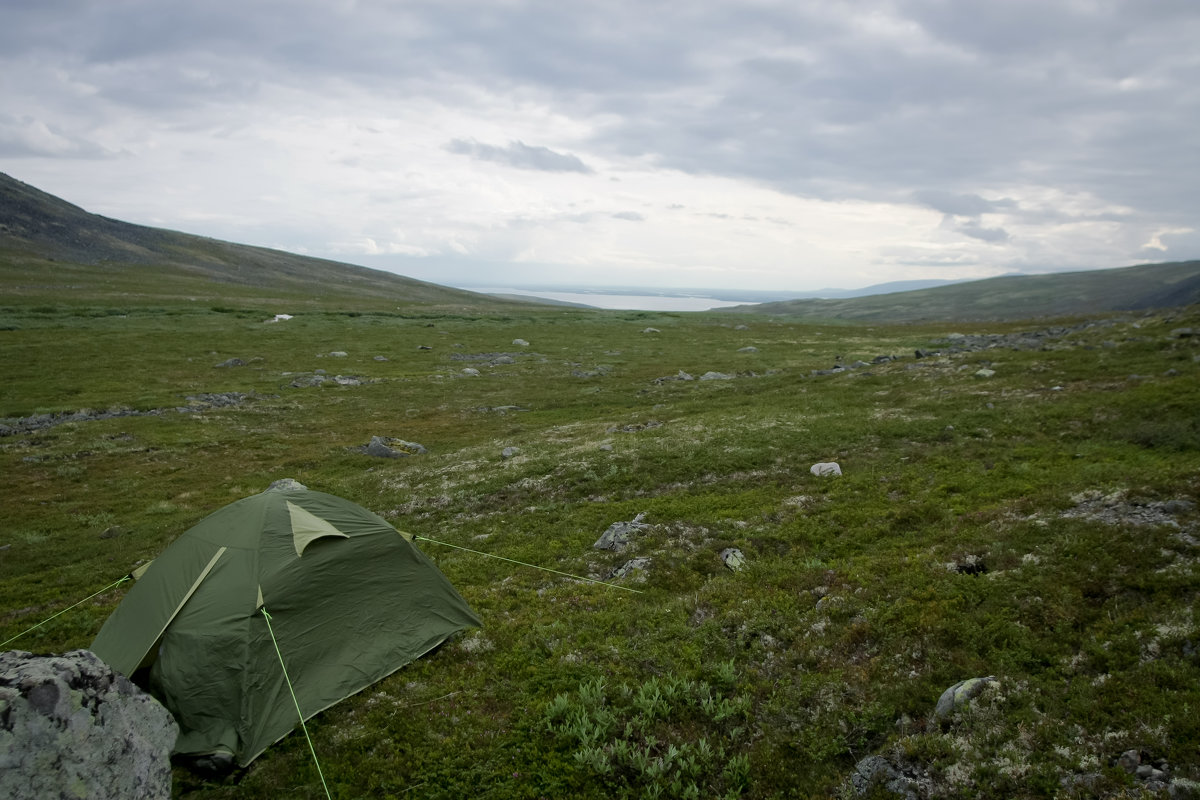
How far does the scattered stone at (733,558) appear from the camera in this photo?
15.3m

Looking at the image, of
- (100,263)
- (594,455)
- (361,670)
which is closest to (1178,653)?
(361,670)

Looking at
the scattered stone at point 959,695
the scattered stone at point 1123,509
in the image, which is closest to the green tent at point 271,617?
the scattered stone at point 959,695

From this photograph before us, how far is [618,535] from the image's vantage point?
18109 mm

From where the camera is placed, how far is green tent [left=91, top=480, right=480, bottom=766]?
10.6m

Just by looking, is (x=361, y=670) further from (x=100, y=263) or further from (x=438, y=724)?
(x=100, y=263)

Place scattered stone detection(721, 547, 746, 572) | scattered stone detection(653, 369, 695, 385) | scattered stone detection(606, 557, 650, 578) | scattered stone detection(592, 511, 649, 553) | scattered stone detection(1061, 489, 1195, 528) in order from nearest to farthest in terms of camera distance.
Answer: scattered stone detection(1061, 489, 1195, 528), scattered stone detection(721, 547, 746, 572), scattered stone detection(606, 557, 650, 578), scattered stone detection(592, 511, 649, 553), scattered stone detection(653, 369, 695, 385)

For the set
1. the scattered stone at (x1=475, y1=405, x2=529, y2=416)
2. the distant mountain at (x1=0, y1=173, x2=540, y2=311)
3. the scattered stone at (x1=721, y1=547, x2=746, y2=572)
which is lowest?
the scattered stone at (x1=475, y1=405, x2=529, y2=416)

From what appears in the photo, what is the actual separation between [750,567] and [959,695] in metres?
6.39

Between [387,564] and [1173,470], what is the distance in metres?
20.1

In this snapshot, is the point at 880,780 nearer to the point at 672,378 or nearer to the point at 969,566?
the point at 969,566

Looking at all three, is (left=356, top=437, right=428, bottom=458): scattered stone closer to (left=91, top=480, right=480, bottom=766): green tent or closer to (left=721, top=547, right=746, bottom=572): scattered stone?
(left=91, top=480, right=480, bottom=766): green tent

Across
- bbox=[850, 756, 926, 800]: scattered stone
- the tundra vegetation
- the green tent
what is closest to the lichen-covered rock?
the tundra vegetation

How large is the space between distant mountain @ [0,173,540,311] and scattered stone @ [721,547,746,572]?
112597 millimetres

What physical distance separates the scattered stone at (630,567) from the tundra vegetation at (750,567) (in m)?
0.34
